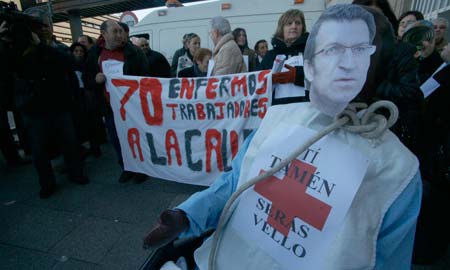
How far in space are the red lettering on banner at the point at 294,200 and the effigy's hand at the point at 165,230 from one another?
30cm

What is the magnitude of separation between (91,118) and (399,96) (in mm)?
3955

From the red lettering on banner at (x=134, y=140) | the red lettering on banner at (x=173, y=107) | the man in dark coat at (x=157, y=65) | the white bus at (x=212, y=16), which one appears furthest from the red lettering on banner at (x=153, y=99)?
the white bus at (x=212, y=16)

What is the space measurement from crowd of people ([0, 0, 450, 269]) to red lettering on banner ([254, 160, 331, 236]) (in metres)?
0.18

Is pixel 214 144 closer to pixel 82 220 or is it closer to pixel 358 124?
pixel 82 220

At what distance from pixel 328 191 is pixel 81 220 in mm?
2383

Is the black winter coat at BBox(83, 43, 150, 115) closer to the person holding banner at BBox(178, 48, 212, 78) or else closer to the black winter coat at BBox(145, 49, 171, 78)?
the black winter coat at BBox(145, 49, 171, 78)

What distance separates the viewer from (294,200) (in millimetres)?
783

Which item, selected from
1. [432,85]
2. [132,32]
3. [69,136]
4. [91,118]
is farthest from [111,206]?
[132,32]

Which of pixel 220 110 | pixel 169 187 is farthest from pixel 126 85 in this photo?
pixel 169 187

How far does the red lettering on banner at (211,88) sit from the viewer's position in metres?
2.44

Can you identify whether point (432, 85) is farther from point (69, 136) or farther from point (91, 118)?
point (91, 118)

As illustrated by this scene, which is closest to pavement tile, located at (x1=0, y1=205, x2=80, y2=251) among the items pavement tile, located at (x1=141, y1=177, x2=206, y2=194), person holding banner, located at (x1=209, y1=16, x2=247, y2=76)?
pavement tile, located at (x1=141, y1=177, x2=206, y2=194)

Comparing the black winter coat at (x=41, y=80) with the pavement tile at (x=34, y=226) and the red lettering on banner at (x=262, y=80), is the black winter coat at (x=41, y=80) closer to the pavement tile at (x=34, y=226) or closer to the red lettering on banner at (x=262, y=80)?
the pavement tile at (x=34, y=226)

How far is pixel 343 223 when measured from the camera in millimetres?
681
